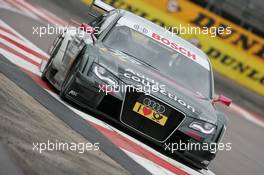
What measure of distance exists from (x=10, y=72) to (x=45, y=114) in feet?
6.52

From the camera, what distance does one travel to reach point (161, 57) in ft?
31.8

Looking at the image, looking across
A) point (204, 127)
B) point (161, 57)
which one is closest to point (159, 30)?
point (161, 57)

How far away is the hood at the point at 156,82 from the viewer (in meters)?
8.53

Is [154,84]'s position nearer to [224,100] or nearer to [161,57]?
[161,57]

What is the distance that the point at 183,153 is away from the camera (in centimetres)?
862

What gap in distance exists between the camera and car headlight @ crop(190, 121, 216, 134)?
8.56m

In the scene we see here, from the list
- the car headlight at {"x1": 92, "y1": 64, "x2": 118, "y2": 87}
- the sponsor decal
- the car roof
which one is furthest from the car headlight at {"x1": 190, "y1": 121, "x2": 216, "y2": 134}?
the car roof

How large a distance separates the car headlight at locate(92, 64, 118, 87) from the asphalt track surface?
2016mm

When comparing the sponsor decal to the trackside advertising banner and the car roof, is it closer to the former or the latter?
the car roof

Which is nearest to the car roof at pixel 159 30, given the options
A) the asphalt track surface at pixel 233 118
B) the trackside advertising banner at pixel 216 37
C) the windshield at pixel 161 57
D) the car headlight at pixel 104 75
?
the windshield at pixel 161 57

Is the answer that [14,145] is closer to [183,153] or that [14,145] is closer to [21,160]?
[21,160]

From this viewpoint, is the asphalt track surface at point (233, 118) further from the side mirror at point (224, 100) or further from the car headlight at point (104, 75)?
the car headlight at point (104, 75)

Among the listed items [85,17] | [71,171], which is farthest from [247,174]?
[85,17]

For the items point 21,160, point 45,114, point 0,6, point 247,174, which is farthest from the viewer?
point 0,6
